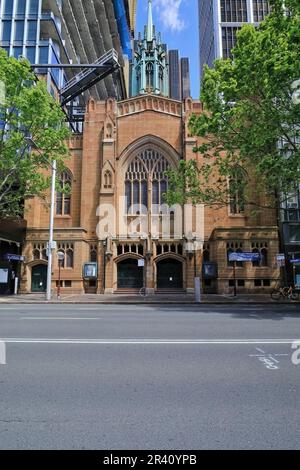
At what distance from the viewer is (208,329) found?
9617 millimetres

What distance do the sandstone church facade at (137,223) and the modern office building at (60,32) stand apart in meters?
15.1

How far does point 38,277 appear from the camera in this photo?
31.3 m

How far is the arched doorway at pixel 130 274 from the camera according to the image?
31844 millimetres

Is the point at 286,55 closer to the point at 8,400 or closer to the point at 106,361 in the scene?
the point at 106,361

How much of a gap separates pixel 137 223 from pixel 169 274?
537cm

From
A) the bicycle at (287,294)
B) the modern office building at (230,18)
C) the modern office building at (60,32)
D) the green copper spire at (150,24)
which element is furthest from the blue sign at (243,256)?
the modern office building at (230,18)

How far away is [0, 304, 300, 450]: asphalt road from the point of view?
332 centimetres

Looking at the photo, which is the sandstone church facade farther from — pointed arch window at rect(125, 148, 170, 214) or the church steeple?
the church steeple

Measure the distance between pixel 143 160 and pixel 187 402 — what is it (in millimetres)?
31343

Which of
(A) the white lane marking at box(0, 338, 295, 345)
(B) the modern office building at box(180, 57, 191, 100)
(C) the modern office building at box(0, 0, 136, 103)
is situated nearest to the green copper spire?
(C) the modern office building at box(0, 0, 136, 103)

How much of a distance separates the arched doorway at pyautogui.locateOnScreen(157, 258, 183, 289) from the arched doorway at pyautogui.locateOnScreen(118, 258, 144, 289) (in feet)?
5.16

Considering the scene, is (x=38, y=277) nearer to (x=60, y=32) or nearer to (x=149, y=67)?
(x=60, y=32)

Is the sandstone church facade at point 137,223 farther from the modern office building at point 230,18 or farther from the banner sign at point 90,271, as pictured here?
the modern office building at point 230,18
